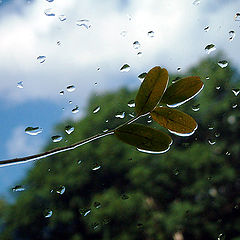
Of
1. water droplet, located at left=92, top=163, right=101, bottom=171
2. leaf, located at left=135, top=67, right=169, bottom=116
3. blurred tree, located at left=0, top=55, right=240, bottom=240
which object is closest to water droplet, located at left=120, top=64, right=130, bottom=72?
water droplet, located at left=92, top=163, right=101, bottom=171

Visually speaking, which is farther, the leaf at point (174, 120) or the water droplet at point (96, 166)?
the water droplet at point (96, 166)

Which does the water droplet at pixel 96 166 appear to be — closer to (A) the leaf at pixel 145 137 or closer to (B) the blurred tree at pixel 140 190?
(A) the leaf at pixel 145 137

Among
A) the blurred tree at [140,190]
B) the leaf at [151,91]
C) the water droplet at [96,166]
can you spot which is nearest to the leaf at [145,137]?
the leaf at [151,91]

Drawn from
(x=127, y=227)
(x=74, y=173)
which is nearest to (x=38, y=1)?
(x=74, y=173)

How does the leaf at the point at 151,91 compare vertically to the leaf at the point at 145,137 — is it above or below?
above

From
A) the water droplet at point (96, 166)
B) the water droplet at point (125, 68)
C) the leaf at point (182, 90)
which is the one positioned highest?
the leaf at point (182, 90)

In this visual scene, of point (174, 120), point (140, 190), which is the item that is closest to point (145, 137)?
point (174, 120)
